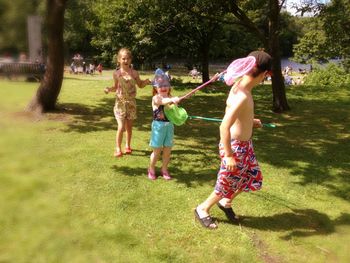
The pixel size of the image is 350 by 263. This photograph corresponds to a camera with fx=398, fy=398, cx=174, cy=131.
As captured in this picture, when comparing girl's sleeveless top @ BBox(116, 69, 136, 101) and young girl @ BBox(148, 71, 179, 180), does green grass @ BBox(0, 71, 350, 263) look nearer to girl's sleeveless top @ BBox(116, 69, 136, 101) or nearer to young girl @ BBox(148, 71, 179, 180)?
young girl @ BBox(148, 71, 179, 180)

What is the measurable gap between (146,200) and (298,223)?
6.17ft

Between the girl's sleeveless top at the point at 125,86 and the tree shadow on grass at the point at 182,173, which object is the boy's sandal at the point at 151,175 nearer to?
the tree shadow on grass at the point at 182,173

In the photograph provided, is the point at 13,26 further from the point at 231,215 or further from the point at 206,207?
the point at 231,215

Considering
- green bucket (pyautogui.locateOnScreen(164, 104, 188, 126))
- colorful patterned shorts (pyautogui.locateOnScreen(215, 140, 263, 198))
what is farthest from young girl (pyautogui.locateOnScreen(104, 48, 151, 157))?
colorful patterned shorts (pyautogui.locateOnScreen(215, 140, 263, 198))

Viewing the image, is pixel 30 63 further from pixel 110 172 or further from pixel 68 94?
pixel 68 94

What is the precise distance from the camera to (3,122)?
2.07 meters

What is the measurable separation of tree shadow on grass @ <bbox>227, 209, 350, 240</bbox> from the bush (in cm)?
1973

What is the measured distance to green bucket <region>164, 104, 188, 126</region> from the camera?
207 inches

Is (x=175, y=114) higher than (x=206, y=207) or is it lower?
higher

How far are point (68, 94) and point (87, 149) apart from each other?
702cm

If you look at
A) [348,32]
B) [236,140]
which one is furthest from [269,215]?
[348,32]

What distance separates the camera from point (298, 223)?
4.71 m

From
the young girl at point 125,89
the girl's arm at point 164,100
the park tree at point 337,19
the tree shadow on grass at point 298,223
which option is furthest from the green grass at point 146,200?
the park tree at point 337,19

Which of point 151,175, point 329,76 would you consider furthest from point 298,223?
point 329,76
